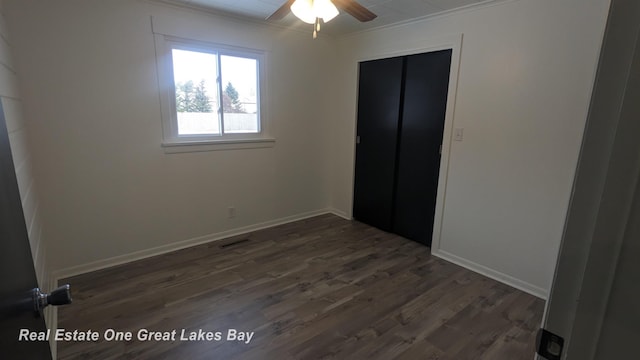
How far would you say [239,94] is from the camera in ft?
11.3

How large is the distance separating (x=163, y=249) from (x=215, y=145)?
1.19 m

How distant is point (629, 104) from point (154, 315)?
2606 millimetres

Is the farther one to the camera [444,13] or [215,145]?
[215,145]

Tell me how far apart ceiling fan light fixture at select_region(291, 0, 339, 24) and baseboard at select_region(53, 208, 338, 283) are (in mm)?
2517

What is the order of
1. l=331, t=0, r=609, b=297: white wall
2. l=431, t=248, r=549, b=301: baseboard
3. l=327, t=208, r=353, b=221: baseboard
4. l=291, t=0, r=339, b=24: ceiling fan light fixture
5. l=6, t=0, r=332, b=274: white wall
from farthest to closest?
l=327, t=208, r=353, b=221: baseboard < l=431, t=248, r=549, b=301: baseboard < l=6, t=0, r=332, b=274: white wall < l=331, t=0, r=609, b=297: white wall < l=291, t=0, r=339, b=24: ceiling fan light fixture

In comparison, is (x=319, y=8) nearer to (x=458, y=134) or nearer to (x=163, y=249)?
(x=458, y=134)

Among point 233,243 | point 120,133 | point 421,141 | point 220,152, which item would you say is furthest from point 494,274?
point 120,133

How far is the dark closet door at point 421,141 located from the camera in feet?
10.0

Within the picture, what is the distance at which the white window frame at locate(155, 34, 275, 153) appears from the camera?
2852mm

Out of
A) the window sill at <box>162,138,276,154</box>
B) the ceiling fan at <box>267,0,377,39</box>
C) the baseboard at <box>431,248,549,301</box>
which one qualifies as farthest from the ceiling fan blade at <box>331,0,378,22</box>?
the baseboard at <box>431,248,549,301</box>

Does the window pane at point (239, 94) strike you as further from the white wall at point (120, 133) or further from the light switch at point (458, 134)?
the light switch at point (458, 134)

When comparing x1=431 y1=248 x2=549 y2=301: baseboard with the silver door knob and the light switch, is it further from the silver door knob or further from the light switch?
the silver door knob

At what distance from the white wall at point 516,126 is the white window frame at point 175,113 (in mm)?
1734

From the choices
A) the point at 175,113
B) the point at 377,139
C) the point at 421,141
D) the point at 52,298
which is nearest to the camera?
the point at 52,298
